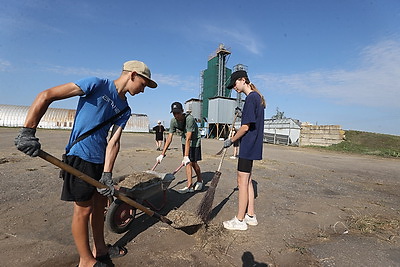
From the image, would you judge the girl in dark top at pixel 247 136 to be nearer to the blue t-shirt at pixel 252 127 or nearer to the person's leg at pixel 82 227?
the blue t-shirt at pixel 252 127

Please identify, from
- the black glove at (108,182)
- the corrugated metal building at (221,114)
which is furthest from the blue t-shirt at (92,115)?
the corrugated metal building at (221,114)

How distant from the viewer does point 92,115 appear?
78.2 inches

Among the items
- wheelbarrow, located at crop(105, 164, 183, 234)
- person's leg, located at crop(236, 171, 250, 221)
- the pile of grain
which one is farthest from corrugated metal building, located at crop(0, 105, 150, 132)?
person's leg, located at crop(236, 171, 250, 221)

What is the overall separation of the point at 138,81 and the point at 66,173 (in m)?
1.10

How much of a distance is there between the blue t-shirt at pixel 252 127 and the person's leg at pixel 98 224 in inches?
75.4

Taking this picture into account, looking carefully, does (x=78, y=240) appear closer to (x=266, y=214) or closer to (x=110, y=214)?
(x=110, y=214)

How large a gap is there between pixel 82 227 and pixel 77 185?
0.41 m

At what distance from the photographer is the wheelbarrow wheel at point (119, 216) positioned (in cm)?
274

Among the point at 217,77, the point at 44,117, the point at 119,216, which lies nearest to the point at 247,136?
the point at 119,216

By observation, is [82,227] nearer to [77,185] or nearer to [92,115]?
[77,185]

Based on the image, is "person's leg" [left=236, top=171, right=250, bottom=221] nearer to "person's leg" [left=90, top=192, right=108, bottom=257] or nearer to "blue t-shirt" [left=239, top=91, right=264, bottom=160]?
"blue t-shirt" [left=239, top=91, right=264, bottom=160]

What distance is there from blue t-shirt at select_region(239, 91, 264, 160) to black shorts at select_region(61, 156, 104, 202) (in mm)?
2009

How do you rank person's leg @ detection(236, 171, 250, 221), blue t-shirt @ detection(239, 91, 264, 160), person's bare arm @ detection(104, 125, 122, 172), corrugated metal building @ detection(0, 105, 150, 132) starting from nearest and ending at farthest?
person's bare arm @ detection(104, 125, 122, 172) < blue t-shirt @ detection(239, 91, 264, 160) < person's leg @ detection(236, 171, 250, 221) < corrugated metal building @ detection(0, 105, 150, 132)

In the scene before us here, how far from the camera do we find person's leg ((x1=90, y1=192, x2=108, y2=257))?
2.26 metres
